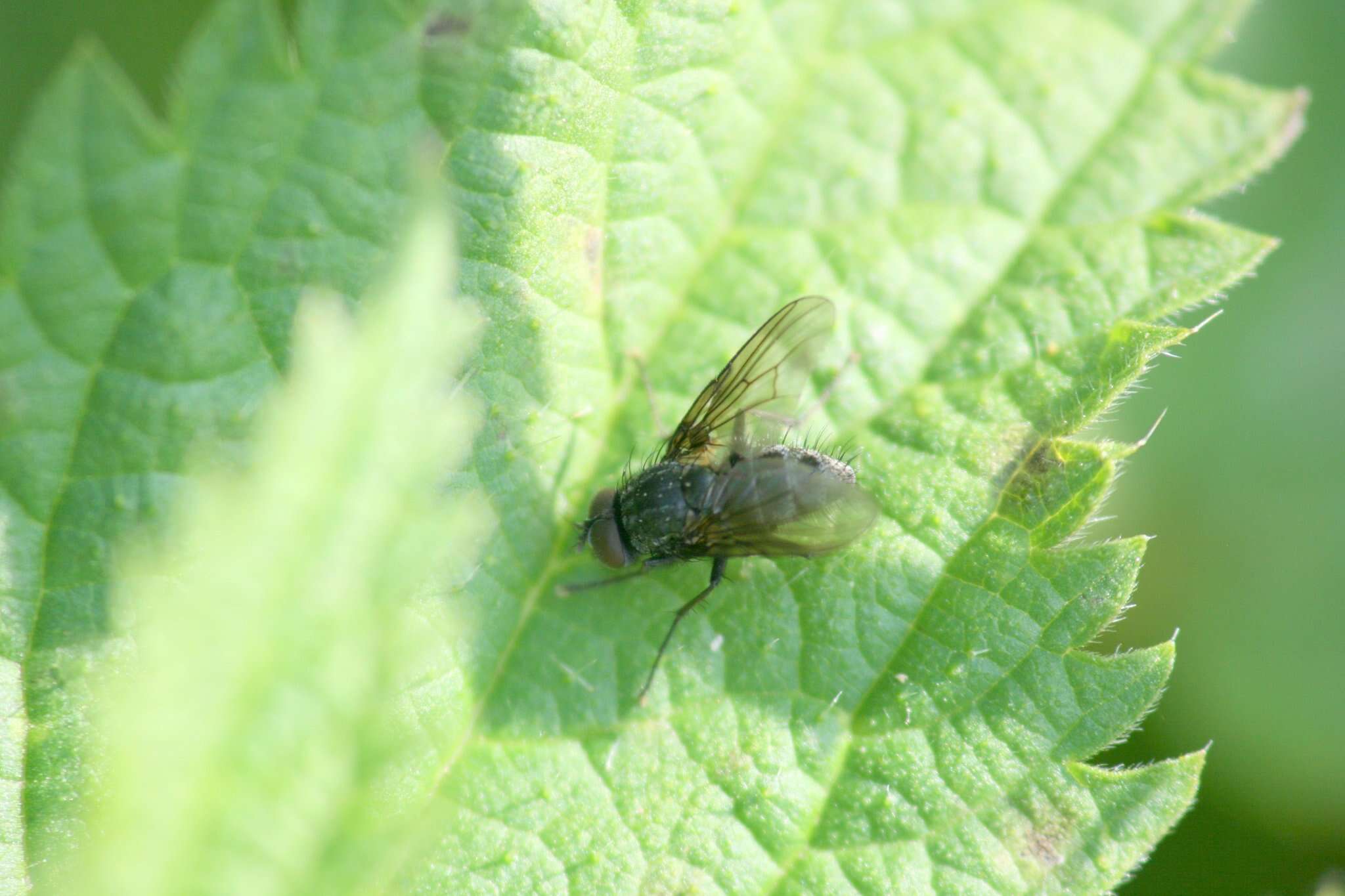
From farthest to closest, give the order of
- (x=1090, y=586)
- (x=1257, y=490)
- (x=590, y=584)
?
(x=1257, y=490), (x=590, y=584), (x=1090, y=586)

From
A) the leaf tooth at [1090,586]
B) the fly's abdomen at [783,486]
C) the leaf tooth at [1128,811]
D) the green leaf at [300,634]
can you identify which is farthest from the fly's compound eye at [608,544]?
the green leaf at [300,634]

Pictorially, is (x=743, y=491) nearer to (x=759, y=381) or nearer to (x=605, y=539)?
(x=759, y=381)

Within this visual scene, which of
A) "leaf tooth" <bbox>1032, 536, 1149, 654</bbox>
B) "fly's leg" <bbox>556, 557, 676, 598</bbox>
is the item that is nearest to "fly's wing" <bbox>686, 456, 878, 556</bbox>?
"fly's leg" <bbox>556, 557, 676, 598</bbox>

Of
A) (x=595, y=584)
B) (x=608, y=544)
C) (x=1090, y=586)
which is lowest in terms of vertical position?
(x=595, y=584)

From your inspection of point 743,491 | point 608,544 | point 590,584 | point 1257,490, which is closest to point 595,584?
point 590,584

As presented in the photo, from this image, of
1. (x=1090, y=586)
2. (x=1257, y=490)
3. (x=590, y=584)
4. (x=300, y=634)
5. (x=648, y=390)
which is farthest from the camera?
(x=1257, y=490)

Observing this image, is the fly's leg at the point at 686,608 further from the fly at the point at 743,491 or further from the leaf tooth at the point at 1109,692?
the leaf tooth at the point at 1109,692

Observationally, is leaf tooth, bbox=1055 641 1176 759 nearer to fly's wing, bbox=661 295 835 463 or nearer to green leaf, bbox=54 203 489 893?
fly's wing, bbox=661 295 835 463
